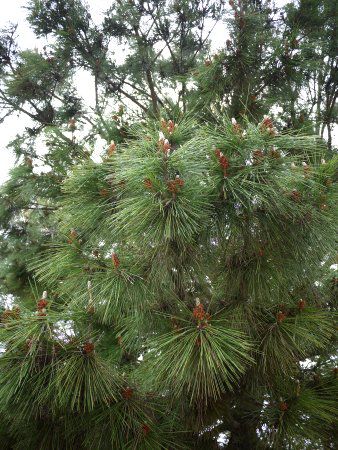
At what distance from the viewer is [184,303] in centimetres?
201

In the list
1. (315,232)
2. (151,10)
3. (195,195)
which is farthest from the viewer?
(151,10)

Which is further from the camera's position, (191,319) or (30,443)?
(30,443)

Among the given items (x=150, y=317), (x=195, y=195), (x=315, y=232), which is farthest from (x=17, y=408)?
(x=315, y=232)

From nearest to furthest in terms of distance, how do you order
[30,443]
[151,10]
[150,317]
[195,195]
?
[195,195] → [30,443] → [150,317] → [151,10]

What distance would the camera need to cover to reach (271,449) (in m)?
2.15

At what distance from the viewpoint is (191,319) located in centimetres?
166

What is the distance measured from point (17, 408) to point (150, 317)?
646 millimetres

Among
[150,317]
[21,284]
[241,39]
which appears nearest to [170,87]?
[241,39]

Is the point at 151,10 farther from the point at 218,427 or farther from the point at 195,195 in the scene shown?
the point at 218,427

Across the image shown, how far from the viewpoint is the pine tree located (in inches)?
62.5

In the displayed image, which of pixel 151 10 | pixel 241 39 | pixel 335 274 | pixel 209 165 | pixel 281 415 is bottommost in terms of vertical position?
pixel 281 415

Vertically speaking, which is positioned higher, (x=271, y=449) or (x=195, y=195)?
(x=195, y=195)

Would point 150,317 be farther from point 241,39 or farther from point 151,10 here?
point 151,10

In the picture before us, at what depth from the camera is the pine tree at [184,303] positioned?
159 cm
